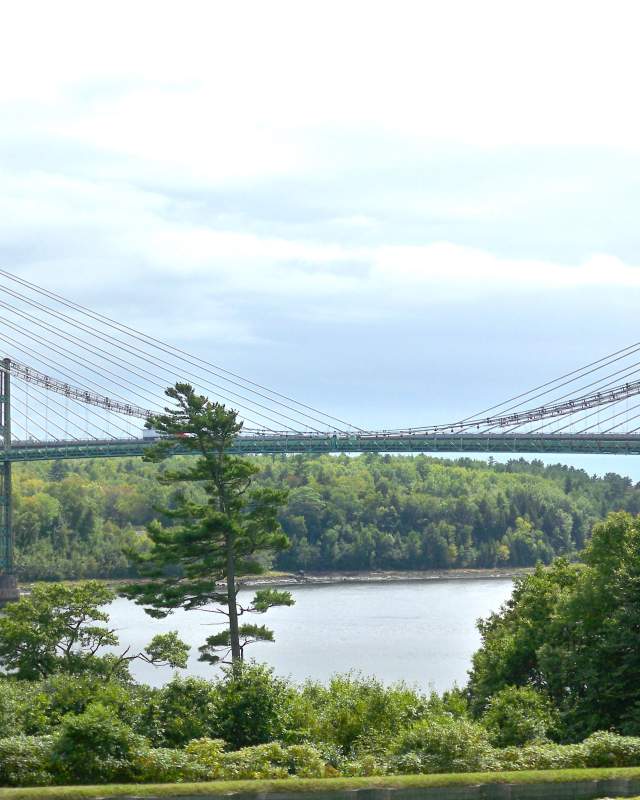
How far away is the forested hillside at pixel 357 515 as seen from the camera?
296 ft

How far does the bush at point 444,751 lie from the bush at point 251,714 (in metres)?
2.30

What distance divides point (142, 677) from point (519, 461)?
114916 millimetres

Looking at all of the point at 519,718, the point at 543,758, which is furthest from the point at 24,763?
the point at 519,718

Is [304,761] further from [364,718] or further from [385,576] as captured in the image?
[385,576]

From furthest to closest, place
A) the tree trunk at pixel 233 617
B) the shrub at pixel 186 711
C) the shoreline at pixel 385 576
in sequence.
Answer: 1. the shoreline at pixel 385 576
2. the tree trunk at pixel 233 617
3. the shrub at pixel 186 711

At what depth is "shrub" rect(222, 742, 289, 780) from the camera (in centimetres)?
1474

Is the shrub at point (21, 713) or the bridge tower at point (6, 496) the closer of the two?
the shrub at point (21, 713)

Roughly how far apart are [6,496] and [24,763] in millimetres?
50502

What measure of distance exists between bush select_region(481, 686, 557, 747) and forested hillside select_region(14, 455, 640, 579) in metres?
62.8

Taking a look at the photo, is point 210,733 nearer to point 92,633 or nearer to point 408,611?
point 92,633

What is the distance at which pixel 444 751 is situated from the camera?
15367 millimetres

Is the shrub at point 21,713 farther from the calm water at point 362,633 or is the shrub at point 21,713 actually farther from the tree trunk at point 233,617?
the calm water at point 362,633

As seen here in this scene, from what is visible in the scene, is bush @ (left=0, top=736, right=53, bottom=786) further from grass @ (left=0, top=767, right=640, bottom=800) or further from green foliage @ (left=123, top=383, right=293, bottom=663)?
green foliage @ (left=123, top=383, right=293, bottom=663)

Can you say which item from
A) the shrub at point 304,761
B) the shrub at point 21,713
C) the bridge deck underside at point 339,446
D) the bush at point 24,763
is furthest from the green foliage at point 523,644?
the bridge deck underside at point 339,446
